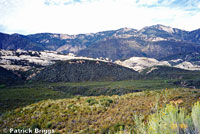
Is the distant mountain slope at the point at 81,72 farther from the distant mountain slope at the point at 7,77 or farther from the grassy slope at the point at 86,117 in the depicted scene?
the grassy slope at the point at 86,117

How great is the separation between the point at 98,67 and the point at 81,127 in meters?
90.1

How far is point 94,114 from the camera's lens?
45.8ft

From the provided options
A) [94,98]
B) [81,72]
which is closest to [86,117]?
[94,98]

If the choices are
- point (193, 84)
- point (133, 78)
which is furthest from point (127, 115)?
point (133, 78)

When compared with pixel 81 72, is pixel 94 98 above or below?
above

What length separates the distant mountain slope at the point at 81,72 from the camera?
91.0m

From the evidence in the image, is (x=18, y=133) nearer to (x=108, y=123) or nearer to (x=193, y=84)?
(x=108, y=123)

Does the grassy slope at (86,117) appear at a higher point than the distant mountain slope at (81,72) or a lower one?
higher

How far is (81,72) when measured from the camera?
96.8 meters

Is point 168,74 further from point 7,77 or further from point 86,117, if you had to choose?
Answer: point 86,117

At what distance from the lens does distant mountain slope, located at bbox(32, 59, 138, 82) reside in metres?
91.0

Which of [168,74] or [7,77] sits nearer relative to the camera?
[7,77]

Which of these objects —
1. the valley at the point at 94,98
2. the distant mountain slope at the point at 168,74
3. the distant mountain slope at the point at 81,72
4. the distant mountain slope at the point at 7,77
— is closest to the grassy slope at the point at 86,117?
the valley at the point at 94,98

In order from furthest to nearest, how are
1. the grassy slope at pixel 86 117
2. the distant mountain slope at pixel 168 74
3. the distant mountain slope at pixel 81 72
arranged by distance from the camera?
the distant mountain slope at pixel 168 74 < the distant mountain slope at pixel 81 72 < the grassy slope at pixel 86 117
